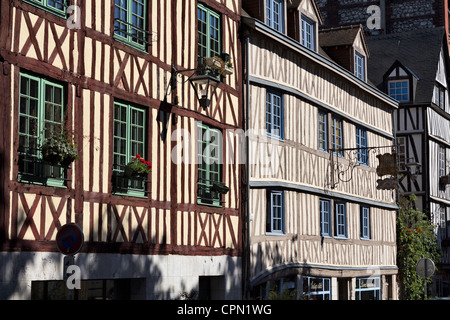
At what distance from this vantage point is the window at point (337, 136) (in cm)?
2164

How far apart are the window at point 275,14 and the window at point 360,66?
17.4 ft

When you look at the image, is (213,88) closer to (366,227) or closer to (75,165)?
(75,165)

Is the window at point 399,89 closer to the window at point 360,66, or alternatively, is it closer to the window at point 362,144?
the window at point 360,66

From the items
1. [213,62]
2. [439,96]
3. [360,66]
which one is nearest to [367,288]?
[360,66]

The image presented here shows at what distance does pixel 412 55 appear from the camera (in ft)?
113

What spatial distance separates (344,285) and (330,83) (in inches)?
209

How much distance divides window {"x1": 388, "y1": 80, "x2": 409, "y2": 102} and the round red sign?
79.5ft

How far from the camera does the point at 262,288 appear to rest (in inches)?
687

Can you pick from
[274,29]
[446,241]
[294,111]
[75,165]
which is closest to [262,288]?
[294,111]

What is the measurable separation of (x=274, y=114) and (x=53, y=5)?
7604mm

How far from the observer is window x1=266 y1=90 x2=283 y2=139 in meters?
18.2

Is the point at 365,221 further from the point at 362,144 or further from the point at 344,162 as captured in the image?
the point at 344,162

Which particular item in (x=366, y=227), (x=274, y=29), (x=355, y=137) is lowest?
(x=366, y=227)

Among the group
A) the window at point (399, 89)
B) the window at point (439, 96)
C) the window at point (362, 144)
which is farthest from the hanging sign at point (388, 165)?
the window at point (439, 96)
